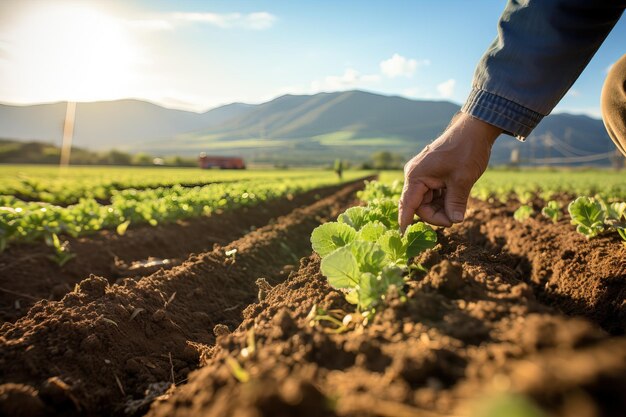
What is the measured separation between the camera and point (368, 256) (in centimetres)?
224

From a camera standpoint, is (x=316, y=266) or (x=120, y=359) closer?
(x=120, y=359)

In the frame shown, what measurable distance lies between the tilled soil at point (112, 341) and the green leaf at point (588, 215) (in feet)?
9.65

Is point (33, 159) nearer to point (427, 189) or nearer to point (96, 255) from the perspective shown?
point (96, 255)

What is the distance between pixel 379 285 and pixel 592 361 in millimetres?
1168

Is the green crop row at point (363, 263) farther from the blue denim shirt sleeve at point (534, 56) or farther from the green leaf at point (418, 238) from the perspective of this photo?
the blue denim shirt sleeve at point (534, 56)

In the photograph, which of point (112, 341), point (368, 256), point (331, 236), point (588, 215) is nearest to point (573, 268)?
point (588, 215)

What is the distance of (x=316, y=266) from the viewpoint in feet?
11.2

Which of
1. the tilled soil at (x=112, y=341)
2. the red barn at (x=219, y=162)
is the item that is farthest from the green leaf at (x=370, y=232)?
the red barn at (x=219, y=162)

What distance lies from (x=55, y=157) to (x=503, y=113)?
58299 millimetres

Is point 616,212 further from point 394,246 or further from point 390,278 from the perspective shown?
point 390,278

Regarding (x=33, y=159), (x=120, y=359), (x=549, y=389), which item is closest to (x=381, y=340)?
(x=549, y=389)

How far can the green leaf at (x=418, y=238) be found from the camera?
107 inches

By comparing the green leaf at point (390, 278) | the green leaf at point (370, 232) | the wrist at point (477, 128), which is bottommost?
the green leaf at point (390, 278)

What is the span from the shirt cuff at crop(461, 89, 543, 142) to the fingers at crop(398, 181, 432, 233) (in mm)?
548
